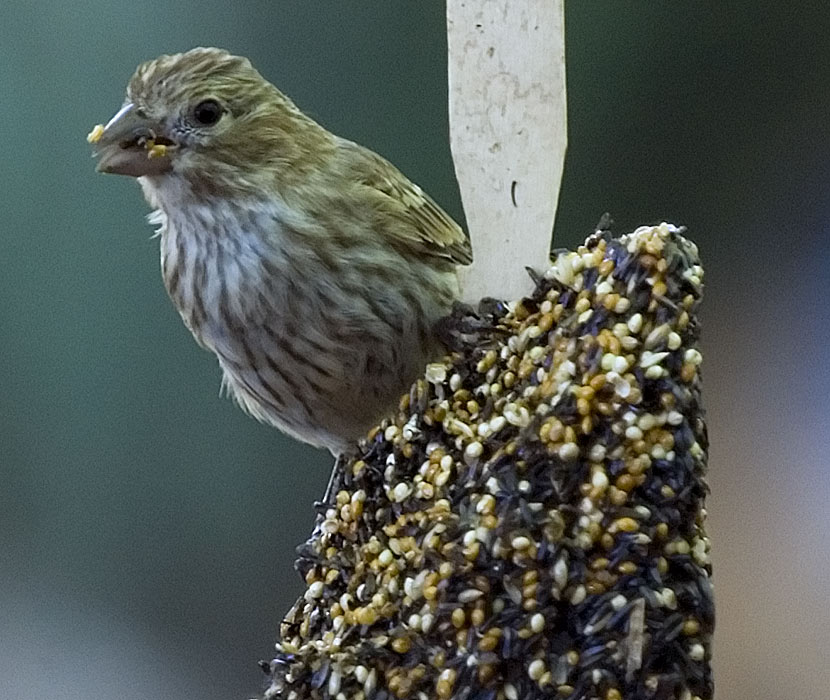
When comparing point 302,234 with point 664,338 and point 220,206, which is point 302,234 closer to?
point 220,206

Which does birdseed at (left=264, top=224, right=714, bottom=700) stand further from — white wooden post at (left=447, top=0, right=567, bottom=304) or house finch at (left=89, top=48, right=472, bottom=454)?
house finch at (left=89, top=48, right=472, bottom=454)

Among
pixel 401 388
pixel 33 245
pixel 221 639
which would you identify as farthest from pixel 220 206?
pixel 221 639

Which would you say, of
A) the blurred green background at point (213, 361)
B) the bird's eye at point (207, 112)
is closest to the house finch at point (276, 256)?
the bird's eye at point (207, 112)

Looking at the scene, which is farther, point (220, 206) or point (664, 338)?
point (220, 206)

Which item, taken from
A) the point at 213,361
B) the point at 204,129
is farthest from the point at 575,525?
the point at 213,361

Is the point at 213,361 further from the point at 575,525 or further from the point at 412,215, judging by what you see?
the point at 575,525

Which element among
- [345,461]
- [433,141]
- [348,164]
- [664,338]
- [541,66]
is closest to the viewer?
[664,338]

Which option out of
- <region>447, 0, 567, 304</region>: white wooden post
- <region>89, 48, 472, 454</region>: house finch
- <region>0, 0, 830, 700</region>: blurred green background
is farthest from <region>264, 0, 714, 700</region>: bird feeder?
<region>0, 0, 830, 700</region>: blurred green background
